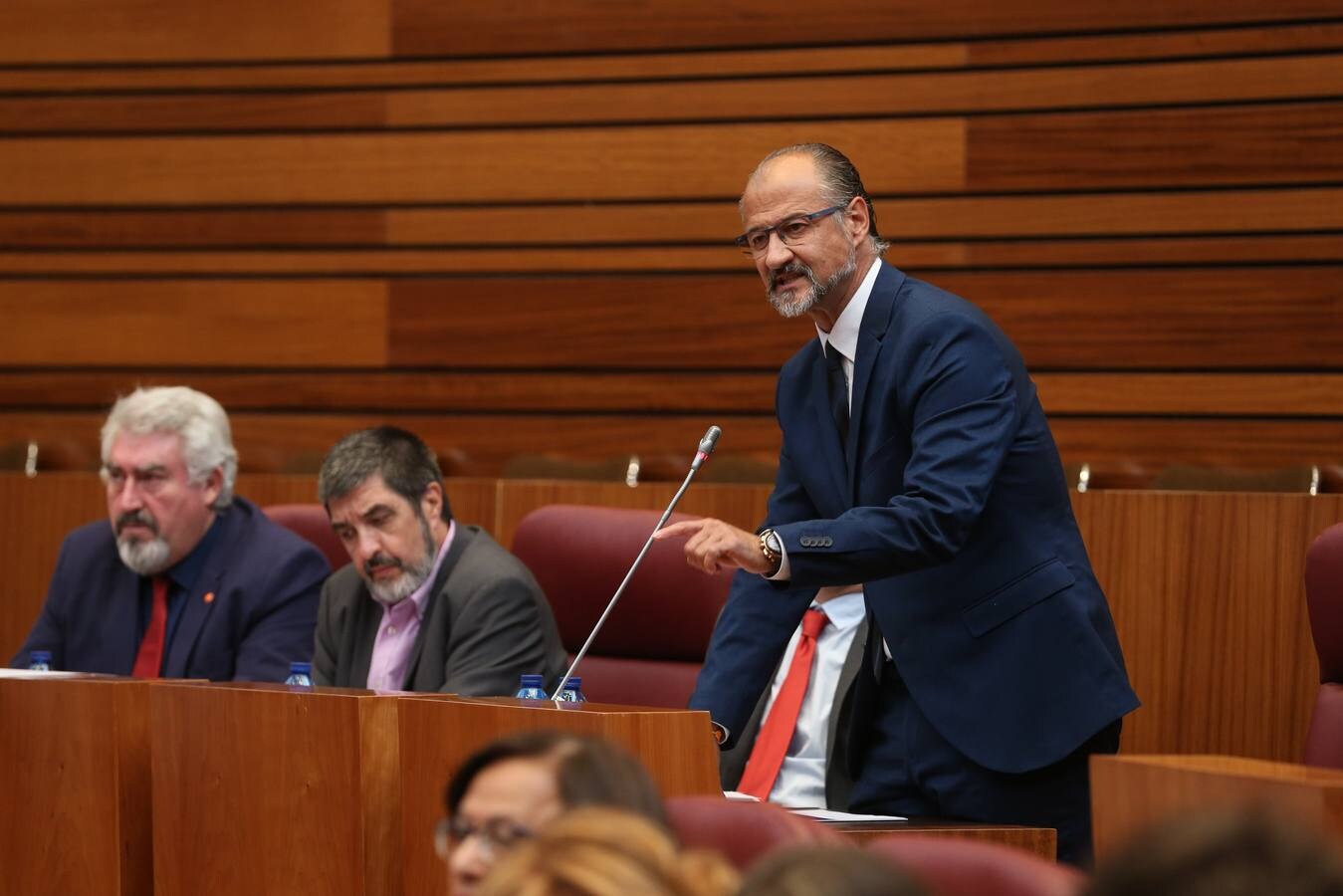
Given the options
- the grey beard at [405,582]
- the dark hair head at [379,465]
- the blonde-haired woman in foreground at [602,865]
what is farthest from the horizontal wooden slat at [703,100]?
the blonde-haired woman in foreground at [602,865]

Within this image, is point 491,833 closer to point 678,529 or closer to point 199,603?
point 678,529

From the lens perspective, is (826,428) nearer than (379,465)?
Yes

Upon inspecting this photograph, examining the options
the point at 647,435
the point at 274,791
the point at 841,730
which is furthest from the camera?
the point at 647,435

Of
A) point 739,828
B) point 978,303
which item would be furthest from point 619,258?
point 739,828

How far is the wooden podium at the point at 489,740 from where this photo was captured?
2.10 metres

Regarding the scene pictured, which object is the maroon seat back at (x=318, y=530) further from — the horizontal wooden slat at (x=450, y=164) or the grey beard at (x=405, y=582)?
the horizontal wooden slat at (x=450, y=164)

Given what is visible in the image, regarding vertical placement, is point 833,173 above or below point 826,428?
above

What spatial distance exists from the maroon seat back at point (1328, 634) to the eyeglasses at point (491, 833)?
152 cm

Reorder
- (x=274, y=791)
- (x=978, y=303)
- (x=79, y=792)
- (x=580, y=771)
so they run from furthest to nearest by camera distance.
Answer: (x=978, y=303), (x=79, y=792), (x=274, y=791), (x=580, y=771)

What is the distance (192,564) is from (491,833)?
2.40 meters

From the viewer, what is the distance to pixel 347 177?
5734 millimetres

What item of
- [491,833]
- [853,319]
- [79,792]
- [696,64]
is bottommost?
[79,792]

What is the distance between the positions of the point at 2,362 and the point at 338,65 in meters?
1.50

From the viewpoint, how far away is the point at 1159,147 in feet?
16.3
